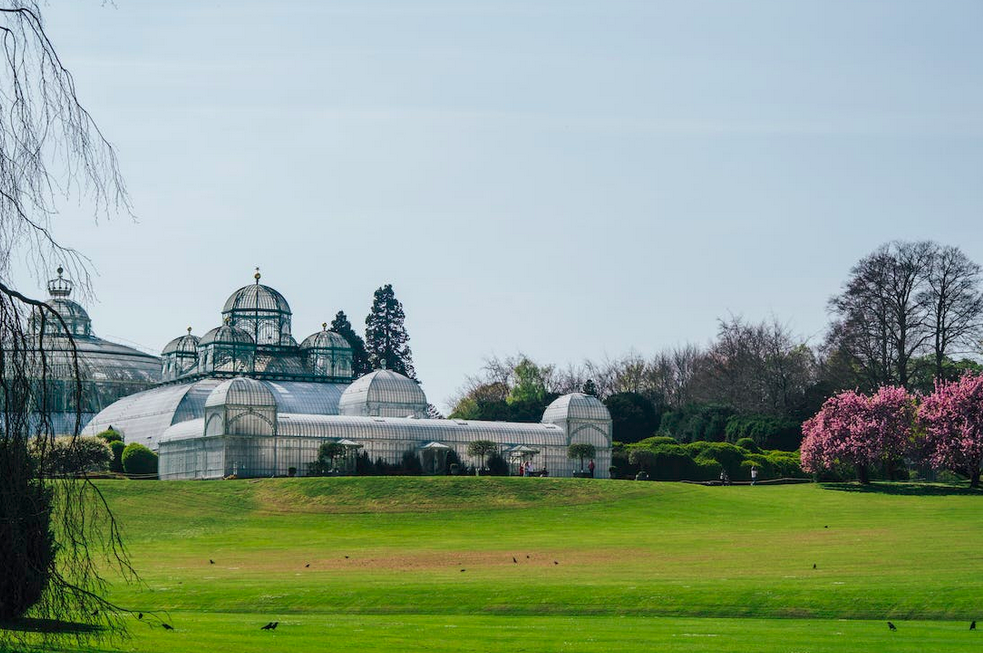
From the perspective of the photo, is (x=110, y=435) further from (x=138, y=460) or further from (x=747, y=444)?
(x=747, y=444)

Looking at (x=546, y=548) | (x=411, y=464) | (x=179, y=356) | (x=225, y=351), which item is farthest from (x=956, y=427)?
(x=179, y=356)

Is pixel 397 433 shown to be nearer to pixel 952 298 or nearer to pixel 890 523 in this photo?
pixel 890 523

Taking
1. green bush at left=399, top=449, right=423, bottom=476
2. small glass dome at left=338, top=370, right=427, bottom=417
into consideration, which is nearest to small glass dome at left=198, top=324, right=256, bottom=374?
small glass dome at left=338, top=370, right=427, bottom=417

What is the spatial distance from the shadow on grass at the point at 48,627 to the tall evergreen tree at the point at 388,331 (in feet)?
304

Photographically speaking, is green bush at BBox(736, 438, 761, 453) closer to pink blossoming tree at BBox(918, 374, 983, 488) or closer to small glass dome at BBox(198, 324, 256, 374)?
pink blossoming tree at BBox(918, 374, 983, 488)

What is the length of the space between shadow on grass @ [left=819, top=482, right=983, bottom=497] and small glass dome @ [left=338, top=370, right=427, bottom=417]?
25.3 m

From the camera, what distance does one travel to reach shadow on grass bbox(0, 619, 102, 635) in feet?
58.3

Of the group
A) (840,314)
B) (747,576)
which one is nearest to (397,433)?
(840,314)

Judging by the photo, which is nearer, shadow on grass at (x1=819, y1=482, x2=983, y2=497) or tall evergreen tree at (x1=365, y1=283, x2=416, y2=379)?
shadow on grass at (x1=819, y1=482, x2=983, y2=497)

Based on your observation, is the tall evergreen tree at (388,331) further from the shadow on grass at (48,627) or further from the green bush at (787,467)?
the shadow on grass at (48,627)

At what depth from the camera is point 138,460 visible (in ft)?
241

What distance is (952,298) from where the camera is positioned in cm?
8569

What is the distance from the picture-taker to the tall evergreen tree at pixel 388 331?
112625mm

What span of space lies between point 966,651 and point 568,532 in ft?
105
